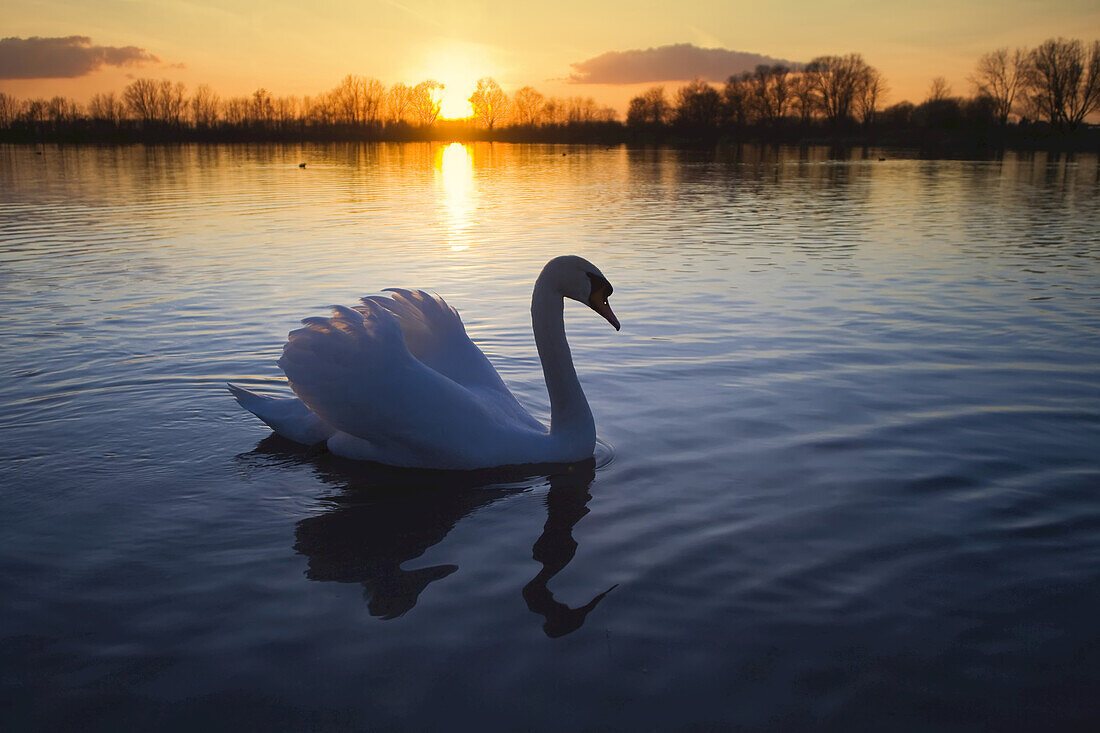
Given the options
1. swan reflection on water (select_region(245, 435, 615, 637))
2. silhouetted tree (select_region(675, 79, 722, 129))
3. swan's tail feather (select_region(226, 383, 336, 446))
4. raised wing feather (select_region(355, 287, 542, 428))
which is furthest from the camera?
silhouetted tree (select_region(675, 79, 722, 129))

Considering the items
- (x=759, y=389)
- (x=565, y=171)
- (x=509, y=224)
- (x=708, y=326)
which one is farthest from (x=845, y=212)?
(x=565, y=171)

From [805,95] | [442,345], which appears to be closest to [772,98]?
[805,95]

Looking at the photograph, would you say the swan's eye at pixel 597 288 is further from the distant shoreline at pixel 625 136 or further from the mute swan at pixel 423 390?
the distant shoreline at pixel 625 136

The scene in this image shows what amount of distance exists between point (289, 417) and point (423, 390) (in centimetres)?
131

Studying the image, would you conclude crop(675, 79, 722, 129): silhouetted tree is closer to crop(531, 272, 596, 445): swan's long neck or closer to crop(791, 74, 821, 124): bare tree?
crop(791, 74, 821, 124): bare tree

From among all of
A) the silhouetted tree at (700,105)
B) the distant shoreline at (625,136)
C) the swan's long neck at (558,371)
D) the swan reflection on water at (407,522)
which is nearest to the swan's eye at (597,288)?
the swan's long neck at (558,371)

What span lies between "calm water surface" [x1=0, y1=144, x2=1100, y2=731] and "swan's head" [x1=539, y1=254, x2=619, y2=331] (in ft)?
3.60

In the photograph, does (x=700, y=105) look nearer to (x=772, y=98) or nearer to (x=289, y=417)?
(x=772, y=98)

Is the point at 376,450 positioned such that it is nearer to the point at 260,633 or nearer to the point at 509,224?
the point at 260,633

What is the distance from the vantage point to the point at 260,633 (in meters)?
3.75

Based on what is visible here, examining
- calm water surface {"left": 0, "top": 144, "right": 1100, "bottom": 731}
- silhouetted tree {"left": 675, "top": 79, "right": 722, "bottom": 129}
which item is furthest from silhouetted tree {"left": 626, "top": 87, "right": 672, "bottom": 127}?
calm water surface {"left": 0, "top": 144, "right": 1100, "bottom": 731}

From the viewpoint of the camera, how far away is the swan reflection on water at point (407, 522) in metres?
4.14

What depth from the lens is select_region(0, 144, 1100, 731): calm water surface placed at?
3387 mm

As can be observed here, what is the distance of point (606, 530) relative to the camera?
4.86 metres
